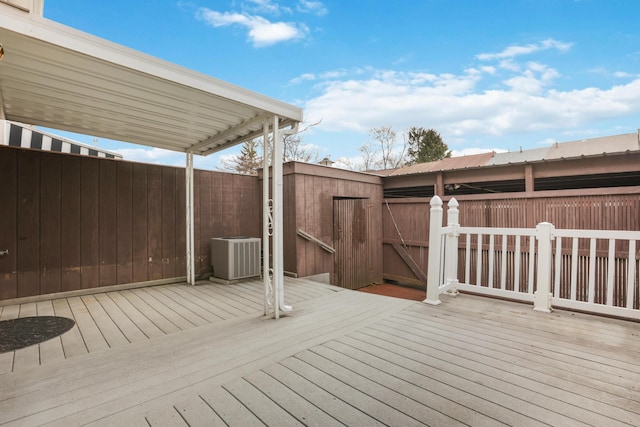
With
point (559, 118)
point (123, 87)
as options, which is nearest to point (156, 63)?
point (123, 87)

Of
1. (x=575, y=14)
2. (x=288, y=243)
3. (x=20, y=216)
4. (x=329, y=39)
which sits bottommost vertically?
(x=288, y=243)

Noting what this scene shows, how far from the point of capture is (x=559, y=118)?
15.3 meters

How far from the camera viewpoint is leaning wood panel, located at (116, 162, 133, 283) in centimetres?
407

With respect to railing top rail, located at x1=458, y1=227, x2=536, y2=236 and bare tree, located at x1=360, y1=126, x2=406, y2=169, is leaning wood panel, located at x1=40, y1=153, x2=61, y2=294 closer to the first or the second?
railing top rail, located at x1=458, y1=227, x2=536, y2=236

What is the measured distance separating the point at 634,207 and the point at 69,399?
6910mm

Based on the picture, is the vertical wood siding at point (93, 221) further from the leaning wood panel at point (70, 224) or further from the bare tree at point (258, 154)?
the bare tree at point (258, 154)

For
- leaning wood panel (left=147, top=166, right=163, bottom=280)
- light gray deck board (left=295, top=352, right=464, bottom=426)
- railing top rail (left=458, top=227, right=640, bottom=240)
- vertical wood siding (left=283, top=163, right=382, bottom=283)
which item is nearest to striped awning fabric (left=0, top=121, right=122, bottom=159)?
leaning wood panel (left=147, top=166, right=163, bottom=280)

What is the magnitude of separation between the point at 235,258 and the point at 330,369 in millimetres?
3027

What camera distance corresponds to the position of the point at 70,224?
3.70 metres

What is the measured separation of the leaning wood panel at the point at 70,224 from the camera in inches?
143

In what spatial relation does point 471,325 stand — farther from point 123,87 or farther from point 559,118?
point 559,118

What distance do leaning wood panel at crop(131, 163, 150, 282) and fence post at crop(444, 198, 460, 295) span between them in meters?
4.43

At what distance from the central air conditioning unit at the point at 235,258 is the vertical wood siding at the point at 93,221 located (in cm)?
36

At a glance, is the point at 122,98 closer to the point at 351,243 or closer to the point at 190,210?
the point at 190,210
